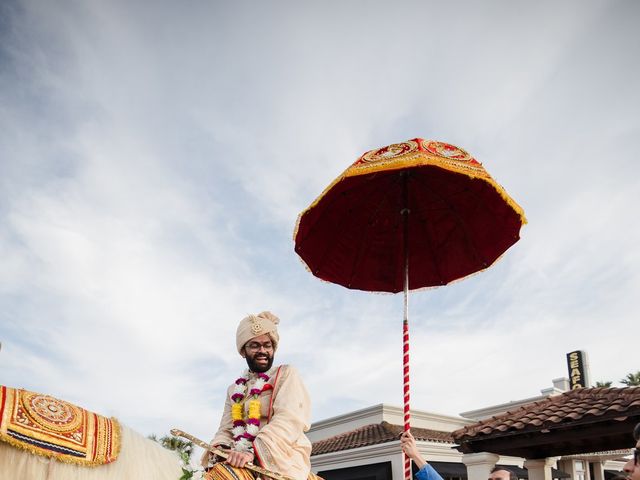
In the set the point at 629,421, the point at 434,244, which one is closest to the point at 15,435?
the point at 434,244

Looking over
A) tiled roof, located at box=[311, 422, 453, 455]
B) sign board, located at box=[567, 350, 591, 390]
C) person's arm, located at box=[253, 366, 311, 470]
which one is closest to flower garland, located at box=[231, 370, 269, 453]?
person's arm, located at box=[253, 366, 311, 470]

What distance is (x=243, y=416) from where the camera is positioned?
374 cm

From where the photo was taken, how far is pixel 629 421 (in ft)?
26.5

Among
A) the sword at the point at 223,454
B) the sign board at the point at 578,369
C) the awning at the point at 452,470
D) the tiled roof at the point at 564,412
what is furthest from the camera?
the sign board at the point at 578,369

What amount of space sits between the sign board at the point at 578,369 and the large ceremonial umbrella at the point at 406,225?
19.8 metres

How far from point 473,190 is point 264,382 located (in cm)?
224

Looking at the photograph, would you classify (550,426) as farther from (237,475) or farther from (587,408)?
(237,475)

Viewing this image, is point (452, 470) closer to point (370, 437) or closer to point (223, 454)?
point (370, 437)

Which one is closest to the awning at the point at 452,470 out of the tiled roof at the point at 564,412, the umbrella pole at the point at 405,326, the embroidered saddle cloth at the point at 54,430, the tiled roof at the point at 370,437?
the tiled roof at the point at 370,437

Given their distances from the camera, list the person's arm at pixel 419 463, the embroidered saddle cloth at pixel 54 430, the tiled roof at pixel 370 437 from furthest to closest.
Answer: the tiled roof at pixel 370 437 → the person's arm at pixel 419 463 → the embroidered saddle cloth at pixel 54 430

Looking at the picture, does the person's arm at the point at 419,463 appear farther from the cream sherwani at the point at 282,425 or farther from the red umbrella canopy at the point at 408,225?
the red umbrella canopy at the point at 408,225

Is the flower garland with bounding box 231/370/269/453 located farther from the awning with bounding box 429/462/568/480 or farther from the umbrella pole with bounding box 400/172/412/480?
the awning with bounding box 429/462/568/480

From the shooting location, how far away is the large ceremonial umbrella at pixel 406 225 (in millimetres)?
4273

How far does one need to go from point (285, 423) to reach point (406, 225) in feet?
6.09
